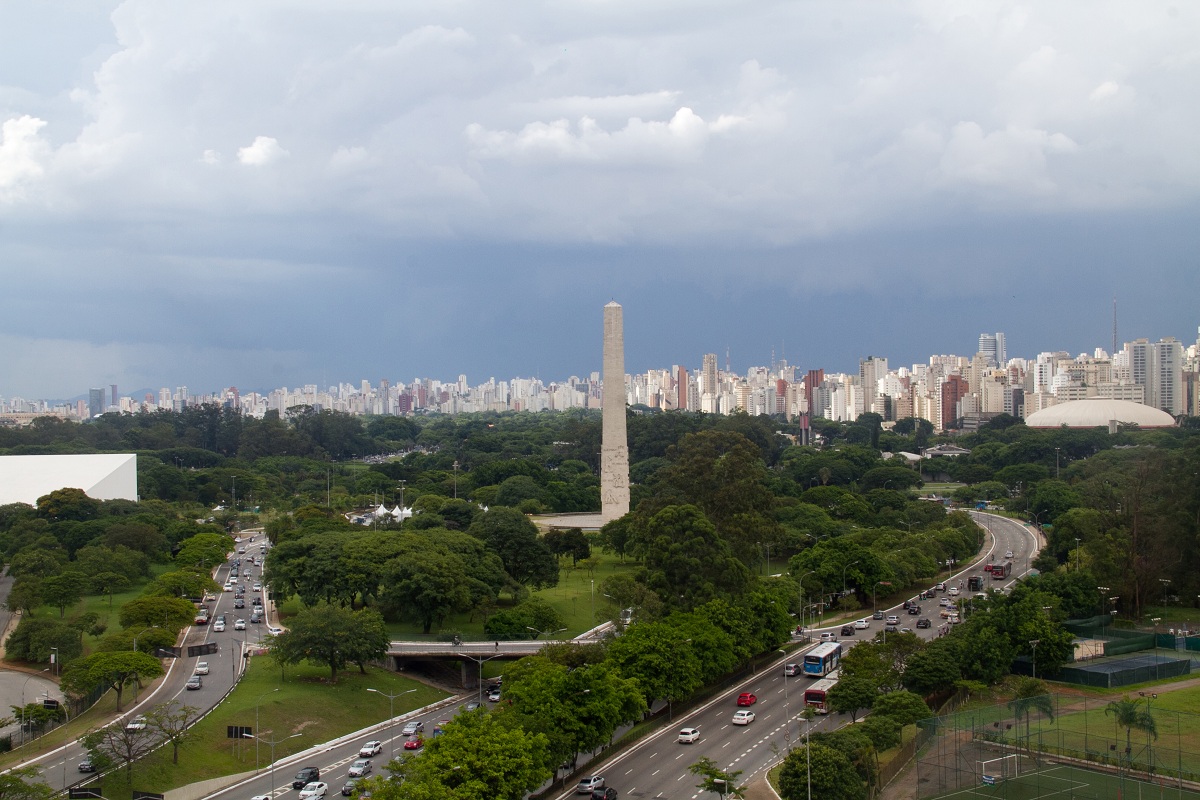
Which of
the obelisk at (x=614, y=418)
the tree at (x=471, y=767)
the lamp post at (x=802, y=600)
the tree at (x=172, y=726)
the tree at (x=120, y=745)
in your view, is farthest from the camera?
the obelisk at (x=614, y=418)

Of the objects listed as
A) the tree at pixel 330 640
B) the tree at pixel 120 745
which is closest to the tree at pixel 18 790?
the tree at pixel 120 745

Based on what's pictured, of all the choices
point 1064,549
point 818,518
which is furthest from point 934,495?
point 1064,549

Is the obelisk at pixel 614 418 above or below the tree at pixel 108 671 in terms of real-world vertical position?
above

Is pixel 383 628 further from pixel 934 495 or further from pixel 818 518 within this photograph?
pixel 934 495

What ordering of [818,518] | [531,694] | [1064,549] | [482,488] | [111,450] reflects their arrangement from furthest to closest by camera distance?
[111,450], [482,488], [818,518], [1064,549], [531,694]

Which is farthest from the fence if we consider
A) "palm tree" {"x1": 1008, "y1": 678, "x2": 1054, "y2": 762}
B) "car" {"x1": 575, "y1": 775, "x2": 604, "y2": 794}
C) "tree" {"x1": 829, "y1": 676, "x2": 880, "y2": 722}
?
"car" {"x1": 575, "y1": 775, "x2": 604, "y2": 794}

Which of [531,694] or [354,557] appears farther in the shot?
[354,557]

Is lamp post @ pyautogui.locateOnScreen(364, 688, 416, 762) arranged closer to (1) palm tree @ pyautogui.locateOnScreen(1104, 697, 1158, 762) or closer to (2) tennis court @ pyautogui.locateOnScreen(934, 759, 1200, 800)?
(2) tennis court @ pyautogui.locateOnScreen(934, 759, 1200, 800)

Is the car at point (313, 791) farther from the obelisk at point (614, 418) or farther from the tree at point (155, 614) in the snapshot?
the obelisk at point (614, 418)
